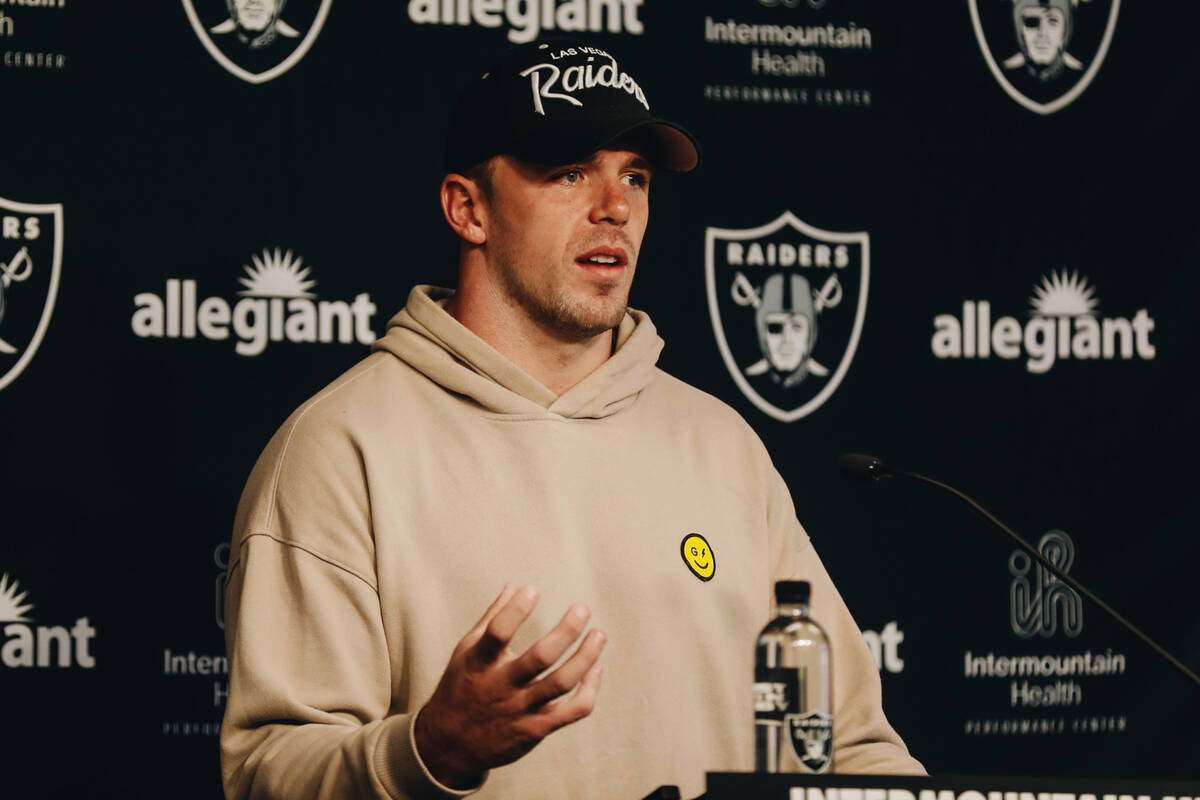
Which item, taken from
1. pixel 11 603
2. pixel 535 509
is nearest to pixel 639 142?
pixel 535 509

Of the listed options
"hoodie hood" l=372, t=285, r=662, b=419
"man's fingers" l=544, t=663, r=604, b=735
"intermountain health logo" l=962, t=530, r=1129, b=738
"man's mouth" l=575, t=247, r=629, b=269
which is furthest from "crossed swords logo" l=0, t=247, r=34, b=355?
"intermountain health logo" l=962, t=530, r=1129, b=738

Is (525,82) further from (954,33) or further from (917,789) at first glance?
(954,33)

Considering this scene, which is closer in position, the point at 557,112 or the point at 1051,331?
the point at 557,112

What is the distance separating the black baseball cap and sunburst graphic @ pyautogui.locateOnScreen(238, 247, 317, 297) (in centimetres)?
77

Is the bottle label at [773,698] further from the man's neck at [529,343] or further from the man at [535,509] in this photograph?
the man's neck at [529,343]

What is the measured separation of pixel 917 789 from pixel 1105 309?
6.74 ft

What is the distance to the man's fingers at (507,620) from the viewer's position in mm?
1306

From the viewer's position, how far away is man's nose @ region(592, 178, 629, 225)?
2.00 m

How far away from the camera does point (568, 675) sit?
4.33ft

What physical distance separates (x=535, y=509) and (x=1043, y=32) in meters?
1.89

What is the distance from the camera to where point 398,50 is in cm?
282

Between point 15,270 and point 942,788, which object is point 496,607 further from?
point 15,270

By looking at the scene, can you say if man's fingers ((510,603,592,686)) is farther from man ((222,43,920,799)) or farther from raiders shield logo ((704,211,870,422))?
raiders shield logo ((704,211,870,422))

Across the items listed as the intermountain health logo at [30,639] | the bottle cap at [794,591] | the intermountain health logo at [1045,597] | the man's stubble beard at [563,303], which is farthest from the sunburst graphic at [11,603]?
the intermountain health logo at [1045,597]
